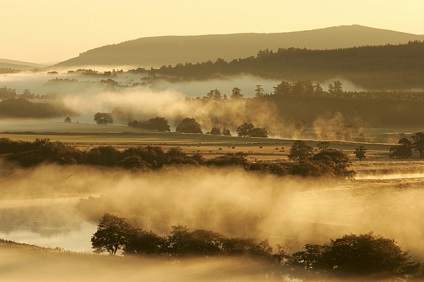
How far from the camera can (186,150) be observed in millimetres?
129500

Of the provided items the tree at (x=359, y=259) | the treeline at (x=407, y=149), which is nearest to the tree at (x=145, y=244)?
the tree at (x=359, y=259)

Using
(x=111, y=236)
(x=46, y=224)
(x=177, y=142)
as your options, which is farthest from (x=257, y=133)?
(x=111, y=236)

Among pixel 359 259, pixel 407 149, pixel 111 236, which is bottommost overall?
pixel 111 236

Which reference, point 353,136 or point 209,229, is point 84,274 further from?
point 353,136

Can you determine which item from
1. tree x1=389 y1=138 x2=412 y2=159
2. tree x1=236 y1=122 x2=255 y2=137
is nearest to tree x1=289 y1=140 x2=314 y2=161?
tree x1=389 y1=138 x2=412 y2=159

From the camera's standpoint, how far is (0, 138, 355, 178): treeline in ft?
323

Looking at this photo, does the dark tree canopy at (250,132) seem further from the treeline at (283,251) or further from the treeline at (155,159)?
the treeline at (283,251)

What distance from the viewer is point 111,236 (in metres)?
66.6

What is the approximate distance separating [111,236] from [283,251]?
11862 millimetres

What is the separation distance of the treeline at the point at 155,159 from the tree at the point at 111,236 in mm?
29282

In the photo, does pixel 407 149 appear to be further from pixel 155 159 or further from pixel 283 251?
pixel 283 251

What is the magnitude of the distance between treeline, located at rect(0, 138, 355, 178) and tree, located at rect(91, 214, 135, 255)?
29.3 metres

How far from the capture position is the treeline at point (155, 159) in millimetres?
98375

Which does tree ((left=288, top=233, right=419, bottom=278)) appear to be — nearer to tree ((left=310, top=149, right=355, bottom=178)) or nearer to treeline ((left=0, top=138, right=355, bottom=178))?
treeline ((left=0, top=138, right=355, bottom=178))
